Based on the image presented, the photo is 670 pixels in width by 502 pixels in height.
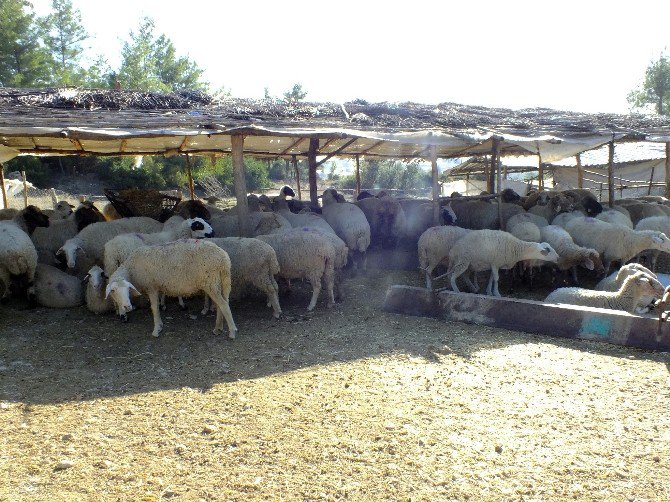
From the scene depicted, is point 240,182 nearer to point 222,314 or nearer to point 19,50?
point 222,314

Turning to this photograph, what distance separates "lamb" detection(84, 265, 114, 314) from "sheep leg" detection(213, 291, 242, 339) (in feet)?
5.87

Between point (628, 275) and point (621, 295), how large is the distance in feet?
1.31

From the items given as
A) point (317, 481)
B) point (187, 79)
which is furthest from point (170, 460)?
point (187, 79)

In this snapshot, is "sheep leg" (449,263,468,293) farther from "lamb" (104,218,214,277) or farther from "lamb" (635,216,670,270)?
"lamb" (635,216,670,270)

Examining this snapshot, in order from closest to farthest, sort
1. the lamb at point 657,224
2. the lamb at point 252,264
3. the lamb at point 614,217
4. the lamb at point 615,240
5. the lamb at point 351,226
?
1. the lamb at point 252,264
2. the lamb at point 615,240
3. the lamb at point 351,226
4. the lamb at point 657,224
5. the lamb at point 614,217

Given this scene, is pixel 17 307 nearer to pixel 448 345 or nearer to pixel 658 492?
pixel 448 345

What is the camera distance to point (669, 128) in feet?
47.2

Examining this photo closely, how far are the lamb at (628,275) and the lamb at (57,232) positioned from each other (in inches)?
351

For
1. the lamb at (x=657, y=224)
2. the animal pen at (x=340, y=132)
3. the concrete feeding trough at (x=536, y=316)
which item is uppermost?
the animal pen at (x=340, y=132)

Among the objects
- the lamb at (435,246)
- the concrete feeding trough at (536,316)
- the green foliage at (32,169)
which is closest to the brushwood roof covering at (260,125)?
the lamb at (435,246)

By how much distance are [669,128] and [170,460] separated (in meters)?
15.5

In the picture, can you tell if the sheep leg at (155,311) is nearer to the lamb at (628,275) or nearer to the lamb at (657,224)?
the lamb at (628,275)

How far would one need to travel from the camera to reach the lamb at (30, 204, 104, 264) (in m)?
9.13

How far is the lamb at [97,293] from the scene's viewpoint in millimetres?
7211
